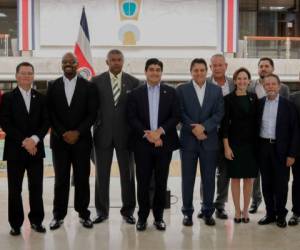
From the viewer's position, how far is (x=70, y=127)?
500 centimetres

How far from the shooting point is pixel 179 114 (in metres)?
5.07

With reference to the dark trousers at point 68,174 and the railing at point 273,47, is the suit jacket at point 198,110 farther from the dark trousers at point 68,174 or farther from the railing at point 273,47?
the railing at point 273,47

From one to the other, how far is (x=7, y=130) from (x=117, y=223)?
5.08 ft

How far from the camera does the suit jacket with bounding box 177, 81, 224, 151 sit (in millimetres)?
5152

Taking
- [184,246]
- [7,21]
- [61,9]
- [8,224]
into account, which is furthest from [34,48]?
[184,246]

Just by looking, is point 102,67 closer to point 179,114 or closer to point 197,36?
point 197,36

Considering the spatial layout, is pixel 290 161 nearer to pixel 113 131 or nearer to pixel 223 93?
pixel 223 93

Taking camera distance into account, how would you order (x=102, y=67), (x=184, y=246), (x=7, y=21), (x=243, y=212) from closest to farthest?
1. (x=184, y=246)
2. (x=243, y=212)
3. (x=102, y=67)
4. (x=7, y=21)

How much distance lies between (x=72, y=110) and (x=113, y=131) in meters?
0.53

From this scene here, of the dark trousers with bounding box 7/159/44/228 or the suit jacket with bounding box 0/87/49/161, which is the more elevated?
the suit jacket with bounding box 0/87/49/161

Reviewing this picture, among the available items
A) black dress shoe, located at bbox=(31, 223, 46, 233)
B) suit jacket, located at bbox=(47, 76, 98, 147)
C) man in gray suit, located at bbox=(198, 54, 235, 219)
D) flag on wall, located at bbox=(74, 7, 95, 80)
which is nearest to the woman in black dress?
man in gray suit, located at bbox=(198, 54, 235, 219)

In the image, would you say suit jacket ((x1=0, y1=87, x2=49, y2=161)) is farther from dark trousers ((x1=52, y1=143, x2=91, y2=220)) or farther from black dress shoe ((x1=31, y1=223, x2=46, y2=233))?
black dress shoe ((x1=31, y1=223, x2=46, y2=233))

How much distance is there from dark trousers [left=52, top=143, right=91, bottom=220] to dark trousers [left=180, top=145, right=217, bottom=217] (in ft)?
3.37

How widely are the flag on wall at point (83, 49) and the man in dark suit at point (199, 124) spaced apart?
7.73ft
